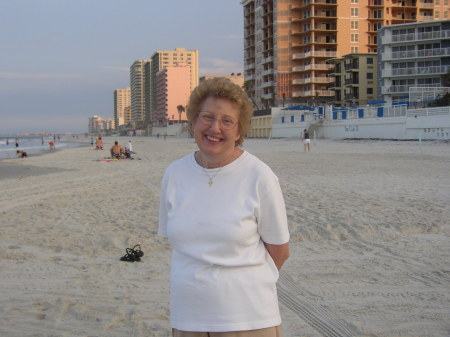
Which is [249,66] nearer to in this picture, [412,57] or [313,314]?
[412,57]

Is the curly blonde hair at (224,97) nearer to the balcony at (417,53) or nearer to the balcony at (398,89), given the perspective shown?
the balcony at (398,89)

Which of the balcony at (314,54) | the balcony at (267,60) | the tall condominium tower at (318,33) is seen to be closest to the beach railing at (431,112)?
the tall condominium tower at (318,33)

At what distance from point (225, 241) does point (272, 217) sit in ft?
0.74

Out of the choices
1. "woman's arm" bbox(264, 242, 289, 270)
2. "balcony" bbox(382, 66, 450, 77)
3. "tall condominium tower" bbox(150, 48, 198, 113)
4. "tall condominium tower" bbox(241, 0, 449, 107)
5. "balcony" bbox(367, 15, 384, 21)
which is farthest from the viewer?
"tall condominium tower" bbox(150, 48, 198, 113)

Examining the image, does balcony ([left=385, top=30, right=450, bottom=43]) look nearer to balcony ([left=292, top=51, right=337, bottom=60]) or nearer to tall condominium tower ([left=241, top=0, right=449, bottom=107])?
balcony ([left=292, top=51, right=337, bottom=60])

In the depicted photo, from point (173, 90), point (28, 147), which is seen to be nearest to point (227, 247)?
point (28, 147)

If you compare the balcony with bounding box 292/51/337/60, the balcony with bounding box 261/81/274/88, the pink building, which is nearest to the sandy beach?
the balcony with bounding box 292/51/337/60

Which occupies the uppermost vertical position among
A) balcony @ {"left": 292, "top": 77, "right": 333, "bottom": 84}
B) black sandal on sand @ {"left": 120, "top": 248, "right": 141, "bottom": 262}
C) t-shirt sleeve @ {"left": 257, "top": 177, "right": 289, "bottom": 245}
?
balcony @ {"left": 292, "top": 77, "right": 333, "bottom": 84}

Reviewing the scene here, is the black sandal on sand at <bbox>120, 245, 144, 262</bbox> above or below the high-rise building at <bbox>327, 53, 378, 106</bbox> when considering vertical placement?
below

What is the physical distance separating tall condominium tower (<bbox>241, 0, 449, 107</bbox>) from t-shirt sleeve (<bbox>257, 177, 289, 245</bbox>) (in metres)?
76.3

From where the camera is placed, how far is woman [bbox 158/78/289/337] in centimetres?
186

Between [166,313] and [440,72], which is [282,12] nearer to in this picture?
[440,72]

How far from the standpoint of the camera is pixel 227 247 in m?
1.88

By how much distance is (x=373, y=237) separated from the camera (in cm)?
646
